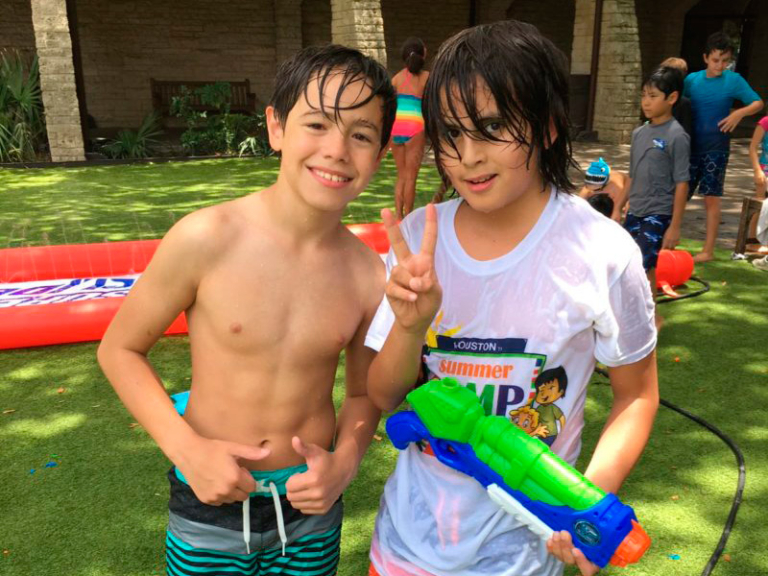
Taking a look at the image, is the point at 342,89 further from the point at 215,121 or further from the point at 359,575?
the point at 215,121

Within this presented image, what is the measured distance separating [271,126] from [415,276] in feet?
2.13

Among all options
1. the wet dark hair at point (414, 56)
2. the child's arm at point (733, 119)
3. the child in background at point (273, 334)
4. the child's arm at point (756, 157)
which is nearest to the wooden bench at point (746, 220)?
the child's arm at point (756, 157)

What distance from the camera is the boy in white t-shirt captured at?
1.32m

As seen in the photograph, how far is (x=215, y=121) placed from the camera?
14398 millimetres

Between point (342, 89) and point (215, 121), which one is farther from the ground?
point (342, 89)

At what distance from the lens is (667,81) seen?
15.3ft

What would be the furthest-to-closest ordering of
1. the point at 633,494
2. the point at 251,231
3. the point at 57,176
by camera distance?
the point at 57,176
the point at 633,494
the point at 251,231

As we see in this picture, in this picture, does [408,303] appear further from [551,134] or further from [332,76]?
[332,76]

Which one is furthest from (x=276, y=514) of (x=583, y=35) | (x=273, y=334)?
(x=583, y=35)

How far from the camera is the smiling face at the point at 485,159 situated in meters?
1.32

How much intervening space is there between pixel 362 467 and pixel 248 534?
1798 mm

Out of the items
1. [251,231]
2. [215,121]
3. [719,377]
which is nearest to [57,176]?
[215,121]

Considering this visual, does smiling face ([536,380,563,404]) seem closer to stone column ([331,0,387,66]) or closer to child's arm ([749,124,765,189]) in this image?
child's arm ([749,124,765,189])

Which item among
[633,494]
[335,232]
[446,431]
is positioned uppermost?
[335,232]
